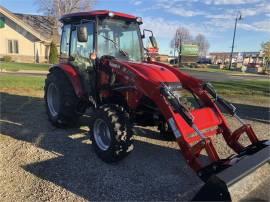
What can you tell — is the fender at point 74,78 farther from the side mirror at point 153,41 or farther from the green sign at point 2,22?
the green sign at point 2,22

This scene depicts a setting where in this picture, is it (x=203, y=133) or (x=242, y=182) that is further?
(x=203, y=133)

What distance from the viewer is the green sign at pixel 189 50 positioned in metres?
48.9

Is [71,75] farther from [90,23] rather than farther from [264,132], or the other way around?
[264,132]

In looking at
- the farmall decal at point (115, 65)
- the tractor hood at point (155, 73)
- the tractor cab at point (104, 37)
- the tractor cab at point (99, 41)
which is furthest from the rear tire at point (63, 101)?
the tractor hood at point (155, 73)

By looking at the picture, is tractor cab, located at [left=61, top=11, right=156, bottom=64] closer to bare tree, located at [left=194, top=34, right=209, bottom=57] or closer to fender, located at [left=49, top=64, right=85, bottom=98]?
fender, located at [left=49, top=64, right=85, bottom=98]

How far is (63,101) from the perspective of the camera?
21.3 feet

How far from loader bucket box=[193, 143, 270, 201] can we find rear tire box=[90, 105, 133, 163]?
1664 millimetres

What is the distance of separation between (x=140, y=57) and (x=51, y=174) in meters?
3.18

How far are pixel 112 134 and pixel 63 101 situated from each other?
2.07m

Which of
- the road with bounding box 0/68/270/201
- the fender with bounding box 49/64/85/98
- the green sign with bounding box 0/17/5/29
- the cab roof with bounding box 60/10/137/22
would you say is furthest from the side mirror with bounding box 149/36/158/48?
the green sign with bounding box 0/17/5/29

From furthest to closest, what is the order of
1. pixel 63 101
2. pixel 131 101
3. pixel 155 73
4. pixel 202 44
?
pixel 202 44 < pixel 63 101 < pixel 131 101 < pixel 155 73

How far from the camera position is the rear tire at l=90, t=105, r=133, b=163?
4.82 metres

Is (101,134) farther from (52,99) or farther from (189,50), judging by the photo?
(189,50)

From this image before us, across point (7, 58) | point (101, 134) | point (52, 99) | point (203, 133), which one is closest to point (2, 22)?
point (7, 58)
